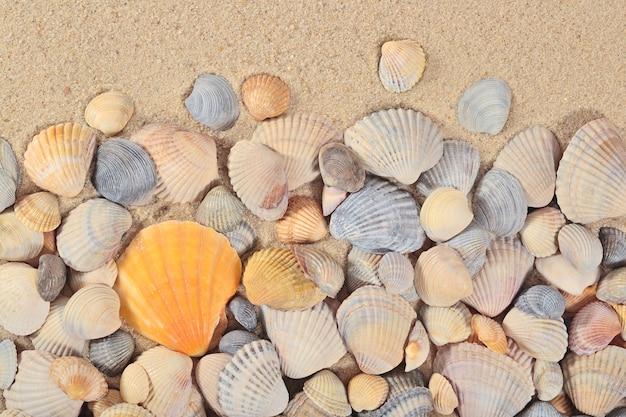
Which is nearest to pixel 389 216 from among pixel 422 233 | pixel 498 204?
pixel 422 233

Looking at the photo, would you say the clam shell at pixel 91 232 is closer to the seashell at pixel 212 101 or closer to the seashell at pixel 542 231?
the seashell at pixel 212 101

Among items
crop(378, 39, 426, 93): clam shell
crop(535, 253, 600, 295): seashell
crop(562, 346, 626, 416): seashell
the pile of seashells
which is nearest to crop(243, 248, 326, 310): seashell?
the pile of seashells

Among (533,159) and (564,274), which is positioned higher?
(533,159)

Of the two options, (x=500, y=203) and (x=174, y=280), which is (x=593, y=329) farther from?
(x=174, y=280)

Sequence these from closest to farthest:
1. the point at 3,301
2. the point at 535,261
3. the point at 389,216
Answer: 1. the point at 3,301
2. the point at 389,216
3. the point at 535,261

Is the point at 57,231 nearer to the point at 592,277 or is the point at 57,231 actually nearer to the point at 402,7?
the point at 402,7

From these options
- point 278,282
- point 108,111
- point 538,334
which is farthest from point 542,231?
point 108,111

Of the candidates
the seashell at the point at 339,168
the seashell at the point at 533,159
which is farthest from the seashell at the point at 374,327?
the seashell at the point at 533,159
